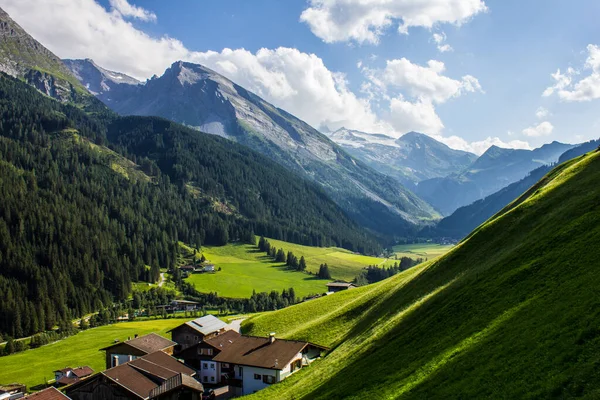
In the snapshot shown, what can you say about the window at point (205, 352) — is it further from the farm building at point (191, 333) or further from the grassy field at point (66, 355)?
the grassy field at point (66, 355)

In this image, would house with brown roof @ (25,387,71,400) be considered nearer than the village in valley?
Yes

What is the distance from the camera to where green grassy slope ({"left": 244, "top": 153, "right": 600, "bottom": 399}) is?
2661cm

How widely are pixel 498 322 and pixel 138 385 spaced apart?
54.4 m

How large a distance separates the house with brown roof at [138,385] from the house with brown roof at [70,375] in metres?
28.4

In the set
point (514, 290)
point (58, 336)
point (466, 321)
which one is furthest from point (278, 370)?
point (58, 336)

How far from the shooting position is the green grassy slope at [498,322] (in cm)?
2661

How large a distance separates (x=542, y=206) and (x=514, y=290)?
21.6 metres

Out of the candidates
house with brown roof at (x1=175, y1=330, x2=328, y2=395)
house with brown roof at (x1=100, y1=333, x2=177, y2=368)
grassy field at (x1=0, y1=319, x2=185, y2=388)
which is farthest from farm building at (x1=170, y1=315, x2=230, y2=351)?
house with brown roof at (x1=175, y1=330, x2=328, y2=395)

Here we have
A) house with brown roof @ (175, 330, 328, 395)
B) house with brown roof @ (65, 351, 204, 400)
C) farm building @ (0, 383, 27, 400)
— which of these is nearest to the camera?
house with brown roof @ (65, 351, 204, 400)

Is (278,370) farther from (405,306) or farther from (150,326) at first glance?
(150,326)

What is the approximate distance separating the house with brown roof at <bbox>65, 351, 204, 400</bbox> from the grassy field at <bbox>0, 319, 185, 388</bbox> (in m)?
43.6

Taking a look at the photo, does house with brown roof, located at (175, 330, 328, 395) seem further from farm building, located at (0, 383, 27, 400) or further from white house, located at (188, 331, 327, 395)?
farm building, located at (0, 383, 27, 400)

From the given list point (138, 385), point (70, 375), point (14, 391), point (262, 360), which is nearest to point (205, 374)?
point (138, 385)

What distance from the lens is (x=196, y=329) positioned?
336 feet
